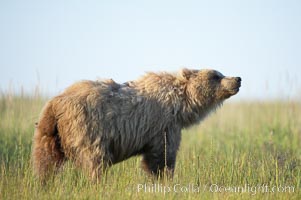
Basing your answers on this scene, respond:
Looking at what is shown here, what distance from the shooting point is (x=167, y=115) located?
25.3ft

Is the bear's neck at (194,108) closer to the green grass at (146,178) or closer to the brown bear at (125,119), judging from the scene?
the brown bear at (125,119)

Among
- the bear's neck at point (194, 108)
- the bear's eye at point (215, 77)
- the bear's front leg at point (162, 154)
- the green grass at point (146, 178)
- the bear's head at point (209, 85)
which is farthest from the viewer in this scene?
the bear's eye at point (215, 77)

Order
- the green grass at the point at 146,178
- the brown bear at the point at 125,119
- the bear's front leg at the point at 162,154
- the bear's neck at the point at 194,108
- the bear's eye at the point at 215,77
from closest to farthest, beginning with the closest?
1. the green grass at the point at 146,178
2. the brown bear at the point at 125,119
3. the bear's front leg at the point at 162,154
4. the bear's neck at the point at 194,108
5. the bear's eye at the point at 215,77

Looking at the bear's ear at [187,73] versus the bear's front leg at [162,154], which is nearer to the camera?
the bear's front leg at [162,154]

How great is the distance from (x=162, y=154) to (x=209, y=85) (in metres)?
1.34

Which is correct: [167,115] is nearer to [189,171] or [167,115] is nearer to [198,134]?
[189,171]

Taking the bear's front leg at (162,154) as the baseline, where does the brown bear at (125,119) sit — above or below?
above

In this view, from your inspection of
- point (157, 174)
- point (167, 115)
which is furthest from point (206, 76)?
point (157, 174)

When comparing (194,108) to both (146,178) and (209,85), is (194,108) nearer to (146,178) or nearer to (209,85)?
(209,85)

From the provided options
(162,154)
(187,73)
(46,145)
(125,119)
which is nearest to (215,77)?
(187,73)

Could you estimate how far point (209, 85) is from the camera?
829 centimetres

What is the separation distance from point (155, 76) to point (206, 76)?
0.76 metres

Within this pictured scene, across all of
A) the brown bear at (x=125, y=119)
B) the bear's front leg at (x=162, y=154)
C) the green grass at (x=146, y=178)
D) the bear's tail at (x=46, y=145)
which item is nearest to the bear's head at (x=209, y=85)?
the brown bear at (x=125, y=119)

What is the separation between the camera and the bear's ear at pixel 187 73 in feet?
27.2
